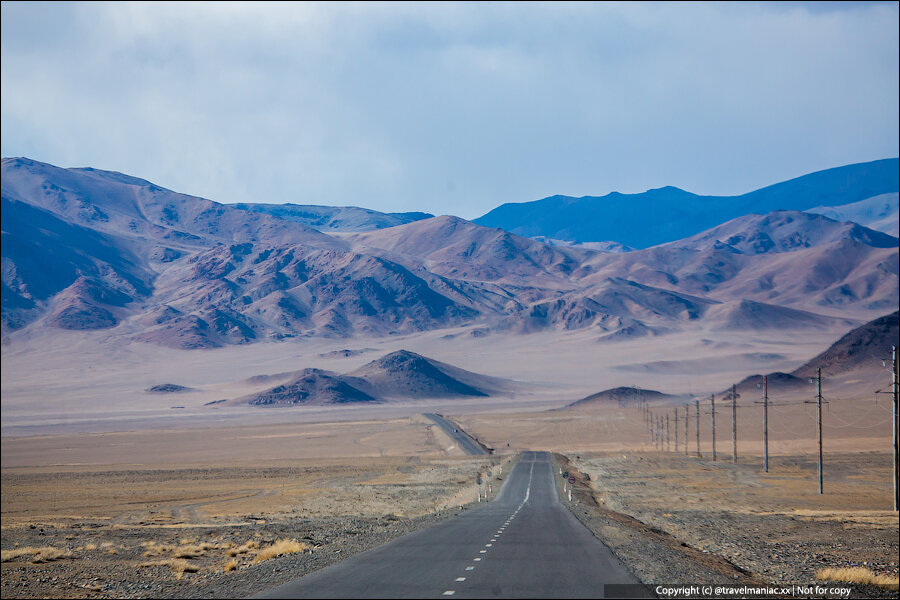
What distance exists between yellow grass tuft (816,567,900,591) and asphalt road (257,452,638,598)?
20.0ft

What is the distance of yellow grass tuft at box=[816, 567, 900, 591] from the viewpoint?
23.0m

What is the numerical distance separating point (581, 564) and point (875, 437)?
4063 inches

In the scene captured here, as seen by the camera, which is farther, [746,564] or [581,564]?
[746,564]

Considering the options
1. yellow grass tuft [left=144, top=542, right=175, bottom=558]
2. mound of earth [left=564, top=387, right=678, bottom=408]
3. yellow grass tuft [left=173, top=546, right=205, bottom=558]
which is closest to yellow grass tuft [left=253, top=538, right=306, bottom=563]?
yellow grass tuft [left=173, top=546, right=205, bottom=558]

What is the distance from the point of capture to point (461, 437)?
405ft

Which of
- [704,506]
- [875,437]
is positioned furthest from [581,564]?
[875,437]

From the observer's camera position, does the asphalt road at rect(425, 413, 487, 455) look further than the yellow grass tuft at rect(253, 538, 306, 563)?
Yes

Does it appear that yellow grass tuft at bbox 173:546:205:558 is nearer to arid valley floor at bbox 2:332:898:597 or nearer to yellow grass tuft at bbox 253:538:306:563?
arid valley floor at bbox 2:332:898:597

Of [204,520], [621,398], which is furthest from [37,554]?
[621,398]

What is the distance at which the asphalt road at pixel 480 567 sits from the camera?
16281mm

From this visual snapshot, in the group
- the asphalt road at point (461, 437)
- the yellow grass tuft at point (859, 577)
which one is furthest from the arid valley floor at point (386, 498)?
the asphalt road at point (461, 437)

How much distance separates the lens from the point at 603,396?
193 metres

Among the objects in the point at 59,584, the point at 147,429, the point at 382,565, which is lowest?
the point at 147,429

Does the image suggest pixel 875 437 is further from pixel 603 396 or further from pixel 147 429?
pixel 147 429
